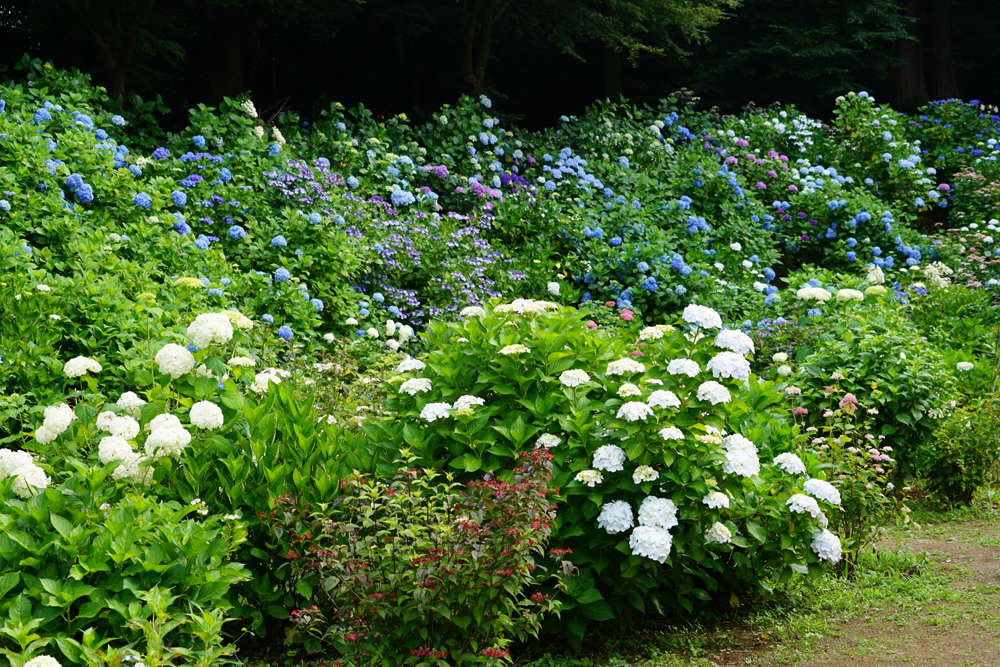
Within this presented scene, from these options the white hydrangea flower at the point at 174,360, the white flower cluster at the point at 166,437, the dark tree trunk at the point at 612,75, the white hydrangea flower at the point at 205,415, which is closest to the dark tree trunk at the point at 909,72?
the dark tree trunk at the point at 612,75

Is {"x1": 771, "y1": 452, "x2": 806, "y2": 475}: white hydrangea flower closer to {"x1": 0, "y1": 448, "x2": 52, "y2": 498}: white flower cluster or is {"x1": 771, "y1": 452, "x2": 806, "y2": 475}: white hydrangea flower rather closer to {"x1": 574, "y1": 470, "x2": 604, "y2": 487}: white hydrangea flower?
{"x1": 574, "y1": 470, "x2": 604, "y2": 487}: white hydrangea flower

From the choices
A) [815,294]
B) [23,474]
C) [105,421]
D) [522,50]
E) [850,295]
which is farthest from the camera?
[522,50]

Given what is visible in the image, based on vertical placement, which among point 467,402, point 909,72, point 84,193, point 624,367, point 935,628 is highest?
point 909,72

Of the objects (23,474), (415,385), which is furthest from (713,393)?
(23,474)

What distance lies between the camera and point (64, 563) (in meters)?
2.46

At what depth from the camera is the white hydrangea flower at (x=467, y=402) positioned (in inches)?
121

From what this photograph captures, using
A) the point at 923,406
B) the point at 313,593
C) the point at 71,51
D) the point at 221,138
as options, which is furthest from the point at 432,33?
the point at 313,593

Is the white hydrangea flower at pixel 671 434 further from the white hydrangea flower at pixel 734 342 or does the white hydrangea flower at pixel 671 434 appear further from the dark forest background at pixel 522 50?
the dark forest background at pixel 522 50

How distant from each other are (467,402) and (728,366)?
1014mm

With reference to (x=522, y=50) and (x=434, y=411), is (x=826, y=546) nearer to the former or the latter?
(x=434, y=411)

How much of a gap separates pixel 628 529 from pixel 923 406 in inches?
106

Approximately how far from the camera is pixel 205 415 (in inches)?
120

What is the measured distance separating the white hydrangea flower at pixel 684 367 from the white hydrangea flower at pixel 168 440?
71.6 inches

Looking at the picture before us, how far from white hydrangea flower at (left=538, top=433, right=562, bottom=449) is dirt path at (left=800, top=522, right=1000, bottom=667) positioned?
1.22 m
